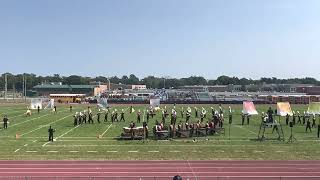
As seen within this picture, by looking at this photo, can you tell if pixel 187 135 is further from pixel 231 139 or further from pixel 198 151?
pixel 198 151

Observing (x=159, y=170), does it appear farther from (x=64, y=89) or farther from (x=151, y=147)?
(x=64, y=89)

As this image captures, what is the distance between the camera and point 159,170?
2075 centimetres

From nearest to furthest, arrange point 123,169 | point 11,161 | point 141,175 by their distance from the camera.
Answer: point 141,175, point 123,169, point 11,161

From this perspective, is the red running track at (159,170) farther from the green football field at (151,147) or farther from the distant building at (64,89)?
the distant building at (64,89)

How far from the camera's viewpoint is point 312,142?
30.2m

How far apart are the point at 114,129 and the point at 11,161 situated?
1598cm

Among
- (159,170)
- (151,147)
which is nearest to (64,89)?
(151,147)

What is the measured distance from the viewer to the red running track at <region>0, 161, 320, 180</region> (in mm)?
19438

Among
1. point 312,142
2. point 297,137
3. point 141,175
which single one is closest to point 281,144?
point 312,142

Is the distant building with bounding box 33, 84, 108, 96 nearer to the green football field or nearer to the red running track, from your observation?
the green football field

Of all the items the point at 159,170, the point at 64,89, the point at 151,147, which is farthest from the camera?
the point at 64,89

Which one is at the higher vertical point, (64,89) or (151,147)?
(64,89)

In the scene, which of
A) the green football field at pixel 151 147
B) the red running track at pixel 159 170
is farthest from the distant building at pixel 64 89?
the red running track at pixel 159 170

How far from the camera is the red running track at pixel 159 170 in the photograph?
63.8ft
